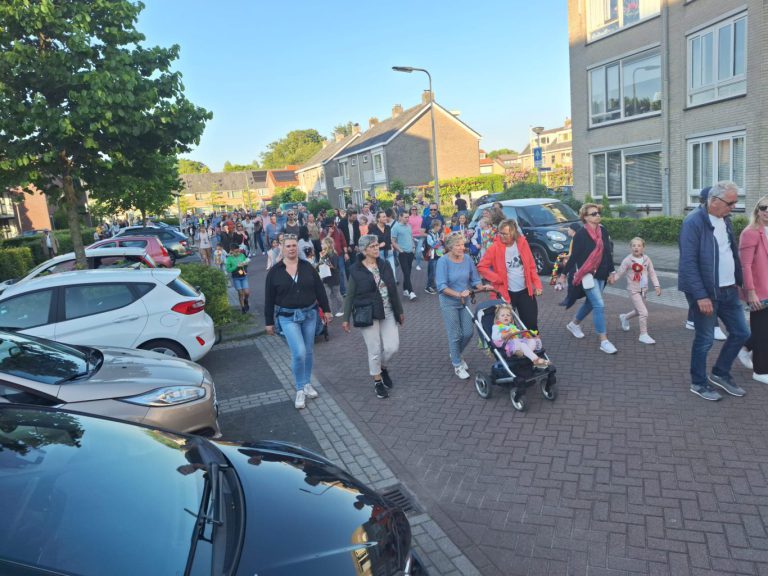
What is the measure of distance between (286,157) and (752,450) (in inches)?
5121

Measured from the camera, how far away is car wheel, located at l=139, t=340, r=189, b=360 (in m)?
7.04

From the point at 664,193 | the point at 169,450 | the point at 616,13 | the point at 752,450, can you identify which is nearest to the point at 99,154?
the point at 169,450

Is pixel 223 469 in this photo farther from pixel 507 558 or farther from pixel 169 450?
pixel 507 558

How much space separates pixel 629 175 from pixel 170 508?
2083 centimetres

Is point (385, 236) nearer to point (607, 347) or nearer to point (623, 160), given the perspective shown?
point (607, 347)

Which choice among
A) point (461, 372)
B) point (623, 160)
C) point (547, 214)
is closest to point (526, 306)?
point (461, 372)

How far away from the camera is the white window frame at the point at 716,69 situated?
15.4m

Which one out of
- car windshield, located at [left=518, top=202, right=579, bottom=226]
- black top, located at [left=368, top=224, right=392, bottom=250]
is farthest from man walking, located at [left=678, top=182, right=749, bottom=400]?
car windshield, located at [left=518, top=202, right=579, bottom=226]

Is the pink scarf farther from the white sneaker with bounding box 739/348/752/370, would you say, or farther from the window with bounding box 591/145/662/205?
the window with bounding box 591/145/662/205

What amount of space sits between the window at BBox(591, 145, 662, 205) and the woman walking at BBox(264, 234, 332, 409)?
16.8m

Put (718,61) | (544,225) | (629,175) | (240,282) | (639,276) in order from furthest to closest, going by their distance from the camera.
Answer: (629,175) < (718,61) < (544,225) < (240,282) < (639,276)

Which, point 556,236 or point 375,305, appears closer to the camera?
point 375,305

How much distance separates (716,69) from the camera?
1619 cm

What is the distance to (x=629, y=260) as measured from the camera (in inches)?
292
